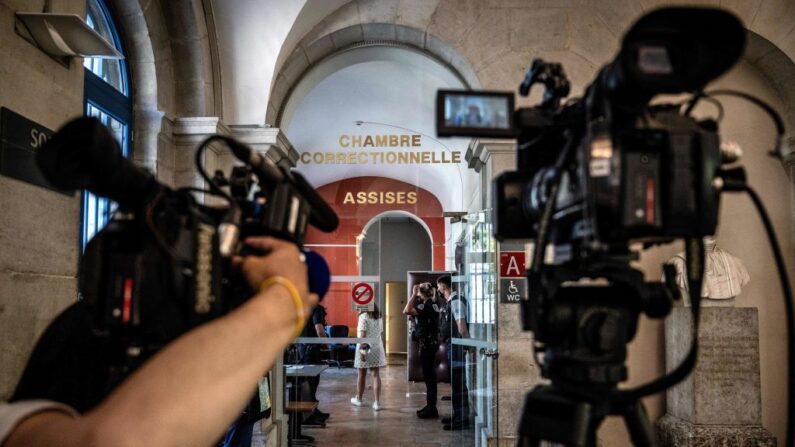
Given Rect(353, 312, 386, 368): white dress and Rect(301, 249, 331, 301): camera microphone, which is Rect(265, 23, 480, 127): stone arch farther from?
Rect(301, 249, 331, 301): camera microphone

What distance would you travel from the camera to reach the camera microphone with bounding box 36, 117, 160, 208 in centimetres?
77

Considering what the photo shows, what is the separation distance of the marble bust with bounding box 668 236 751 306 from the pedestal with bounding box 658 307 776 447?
128mm

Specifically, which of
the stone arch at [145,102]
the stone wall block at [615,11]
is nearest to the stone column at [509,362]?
the stone wall block at [615,11]

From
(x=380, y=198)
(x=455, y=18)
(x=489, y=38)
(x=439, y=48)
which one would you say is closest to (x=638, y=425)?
(x=489, y=38)

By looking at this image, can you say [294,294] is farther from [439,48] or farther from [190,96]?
[439,48]

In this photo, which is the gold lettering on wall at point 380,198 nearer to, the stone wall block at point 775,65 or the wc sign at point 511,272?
the wc sign at point 511,272

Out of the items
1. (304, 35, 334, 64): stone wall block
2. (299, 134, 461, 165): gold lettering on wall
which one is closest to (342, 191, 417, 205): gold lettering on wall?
(299, 134, 461, 165): gold lettering on wall

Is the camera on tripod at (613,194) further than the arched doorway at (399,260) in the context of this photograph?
No

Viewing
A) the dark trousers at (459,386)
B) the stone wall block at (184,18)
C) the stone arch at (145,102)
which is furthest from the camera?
the dark trousers at (459,386)

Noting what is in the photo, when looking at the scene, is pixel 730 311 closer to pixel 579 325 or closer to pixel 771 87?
pixel 771 87

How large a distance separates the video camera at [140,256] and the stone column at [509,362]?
392 centimetres

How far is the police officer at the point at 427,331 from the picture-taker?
7.18 meters

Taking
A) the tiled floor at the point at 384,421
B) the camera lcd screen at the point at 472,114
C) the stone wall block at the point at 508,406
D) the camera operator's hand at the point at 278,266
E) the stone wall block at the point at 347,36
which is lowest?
the tiled floor at the point at 384,421

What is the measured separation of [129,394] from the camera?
0.65m
